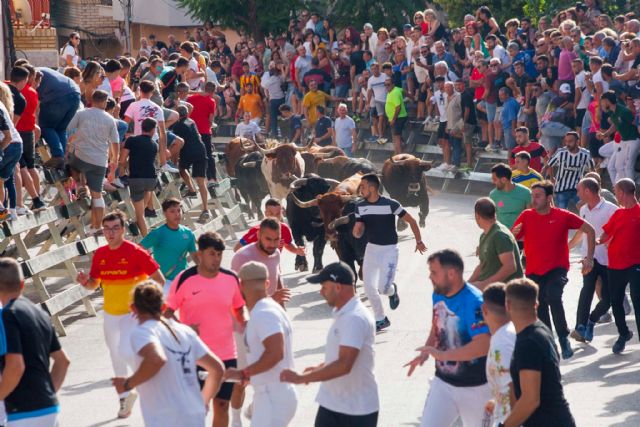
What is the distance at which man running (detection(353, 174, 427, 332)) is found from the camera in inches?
559

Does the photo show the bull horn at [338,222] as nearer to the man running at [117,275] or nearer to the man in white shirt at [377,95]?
the man running at [117,275]

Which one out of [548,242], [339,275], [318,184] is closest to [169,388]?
[339,275]

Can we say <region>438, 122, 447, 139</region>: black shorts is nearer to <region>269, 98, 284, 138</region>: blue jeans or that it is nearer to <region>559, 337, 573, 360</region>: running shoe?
<region>269, 98, 284, 138</region>: blue jeans

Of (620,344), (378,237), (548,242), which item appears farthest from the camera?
(378,237)

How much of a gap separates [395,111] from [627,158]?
767 centimetres

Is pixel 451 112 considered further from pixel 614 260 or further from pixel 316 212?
pixel 614 260

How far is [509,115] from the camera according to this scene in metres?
24.0

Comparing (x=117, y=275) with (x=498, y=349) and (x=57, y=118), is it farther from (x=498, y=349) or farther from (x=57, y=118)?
(x=57, y=118)

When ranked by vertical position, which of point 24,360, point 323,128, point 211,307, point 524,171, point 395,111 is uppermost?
point 24,360

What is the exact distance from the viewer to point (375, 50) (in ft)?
93.2

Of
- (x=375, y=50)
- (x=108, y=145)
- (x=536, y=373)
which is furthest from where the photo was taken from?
(x=375, y=50)

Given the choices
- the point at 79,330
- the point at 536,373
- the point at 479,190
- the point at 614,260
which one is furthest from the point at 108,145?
the point at 479,190

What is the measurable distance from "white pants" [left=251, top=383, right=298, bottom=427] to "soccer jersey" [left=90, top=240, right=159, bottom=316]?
2.98 meters

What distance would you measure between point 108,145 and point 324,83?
44.9ft
